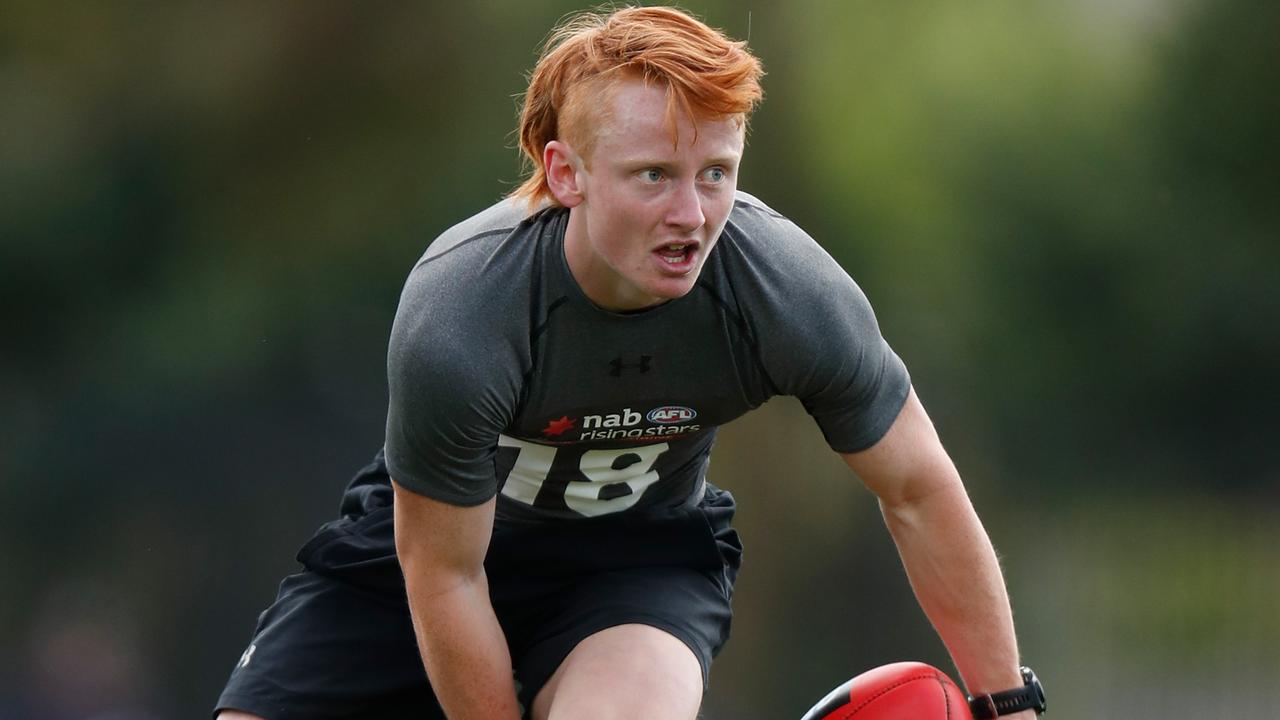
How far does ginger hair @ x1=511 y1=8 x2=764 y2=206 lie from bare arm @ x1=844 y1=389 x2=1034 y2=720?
1.86 ft

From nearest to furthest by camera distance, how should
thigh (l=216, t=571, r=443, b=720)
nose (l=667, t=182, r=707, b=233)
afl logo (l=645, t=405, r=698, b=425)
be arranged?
1. nose (l=667, t=182, r=707, b=233)
2. afl logo (l=645, t=405, r=698, b=425)
3. thigh (l=216, t=571, r=443, b=720)

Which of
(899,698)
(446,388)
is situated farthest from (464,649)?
(899,698)

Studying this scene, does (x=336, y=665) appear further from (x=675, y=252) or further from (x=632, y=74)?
(x=632, y=74)

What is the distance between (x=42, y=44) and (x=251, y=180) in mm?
637

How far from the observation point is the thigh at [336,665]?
2.55m

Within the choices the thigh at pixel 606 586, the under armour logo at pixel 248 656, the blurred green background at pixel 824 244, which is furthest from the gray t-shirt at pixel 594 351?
the blurred green background at pixel 824 244

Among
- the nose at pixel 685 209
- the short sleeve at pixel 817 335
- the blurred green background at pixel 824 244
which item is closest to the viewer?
the nose at pixel 685 209

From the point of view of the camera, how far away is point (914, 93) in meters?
4.03

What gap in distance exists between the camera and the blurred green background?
3877mm

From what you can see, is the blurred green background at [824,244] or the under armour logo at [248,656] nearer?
the under armour logo at [248,656]

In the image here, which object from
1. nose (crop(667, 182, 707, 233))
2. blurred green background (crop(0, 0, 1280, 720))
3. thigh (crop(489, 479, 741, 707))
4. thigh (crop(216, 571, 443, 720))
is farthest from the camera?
blurred green background (crop(0, 0, 1280, 720))

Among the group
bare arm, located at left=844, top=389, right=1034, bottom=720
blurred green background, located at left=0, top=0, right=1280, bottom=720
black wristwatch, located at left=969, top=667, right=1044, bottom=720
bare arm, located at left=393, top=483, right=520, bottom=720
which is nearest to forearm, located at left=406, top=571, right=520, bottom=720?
bare arm, located at left=393, top=483, right=520, bottom=720

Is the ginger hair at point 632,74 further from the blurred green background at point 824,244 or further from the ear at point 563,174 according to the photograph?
the blurred green background at point 824,244

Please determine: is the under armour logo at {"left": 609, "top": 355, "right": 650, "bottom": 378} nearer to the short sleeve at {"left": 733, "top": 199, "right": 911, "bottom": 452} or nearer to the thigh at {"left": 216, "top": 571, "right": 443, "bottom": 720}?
the short sleeve at {"left": 733, "top": 199, "right": 911, "bottom": 452}
